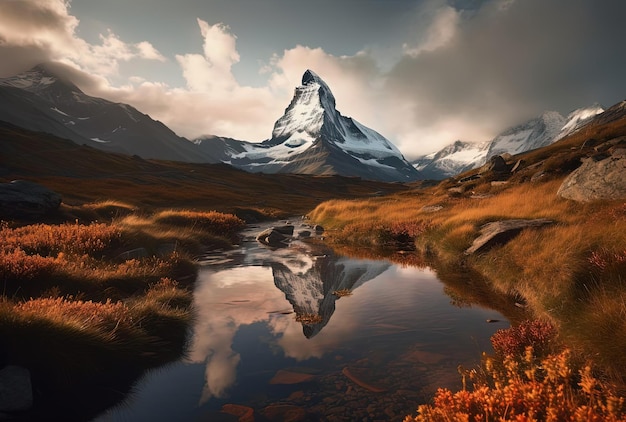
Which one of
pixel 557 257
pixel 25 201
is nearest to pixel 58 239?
pixel 25 201

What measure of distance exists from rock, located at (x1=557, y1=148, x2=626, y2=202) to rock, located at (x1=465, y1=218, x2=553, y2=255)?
4.24 m

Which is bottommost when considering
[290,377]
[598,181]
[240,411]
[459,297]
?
[240,411]

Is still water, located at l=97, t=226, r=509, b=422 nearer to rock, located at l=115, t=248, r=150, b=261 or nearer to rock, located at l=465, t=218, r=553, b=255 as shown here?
rock, located at l=465, t=218, r=553, b=255

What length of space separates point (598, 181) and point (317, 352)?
59.3 feet

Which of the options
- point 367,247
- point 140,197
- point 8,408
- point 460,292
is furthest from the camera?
point 140,197

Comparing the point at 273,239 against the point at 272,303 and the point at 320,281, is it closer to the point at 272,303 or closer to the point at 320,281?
the point at 320,281

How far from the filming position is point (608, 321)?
627 centimetres

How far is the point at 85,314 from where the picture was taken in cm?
773

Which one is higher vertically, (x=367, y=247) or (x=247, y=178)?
(x=247, y=178)

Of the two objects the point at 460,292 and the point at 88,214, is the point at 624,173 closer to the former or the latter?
the point at 460,292

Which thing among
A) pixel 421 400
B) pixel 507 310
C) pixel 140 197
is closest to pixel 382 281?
pixel 507 310

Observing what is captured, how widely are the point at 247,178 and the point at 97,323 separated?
447 feet

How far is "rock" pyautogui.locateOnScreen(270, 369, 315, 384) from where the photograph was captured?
23.4ft

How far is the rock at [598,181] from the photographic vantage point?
17172mm
